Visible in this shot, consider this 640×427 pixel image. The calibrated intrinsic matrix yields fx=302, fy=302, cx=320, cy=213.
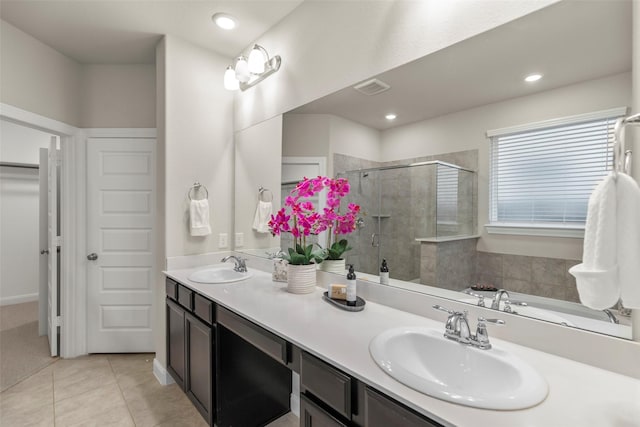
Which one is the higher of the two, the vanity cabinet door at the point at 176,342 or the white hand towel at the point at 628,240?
the white hand towel at the point at 628,240

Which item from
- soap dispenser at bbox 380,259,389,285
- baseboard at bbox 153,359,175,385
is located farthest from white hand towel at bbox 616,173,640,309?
baseboard at bbox 153,359,175,385

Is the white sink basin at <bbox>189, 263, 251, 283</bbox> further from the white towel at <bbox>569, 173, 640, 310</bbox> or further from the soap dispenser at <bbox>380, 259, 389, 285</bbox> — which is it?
Result: the white towel at <bbox>569, 173, 640, 310</bbox>

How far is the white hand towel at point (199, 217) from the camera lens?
2.36 meters

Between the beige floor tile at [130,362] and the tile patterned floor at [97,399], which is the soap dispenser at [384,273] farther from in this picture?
the beige floor tile at [130,362]

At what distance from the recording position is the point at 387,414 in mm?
800

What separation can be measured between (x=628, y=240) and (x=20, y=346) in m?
4.33

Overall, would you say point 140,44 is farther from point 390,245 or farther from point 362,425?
point 362,425

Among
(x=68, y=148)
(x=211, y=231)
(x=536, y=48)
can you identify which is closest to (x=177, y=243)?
(x=211, y=231)

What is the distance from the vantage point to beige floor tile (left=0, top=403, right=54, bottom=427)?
6.11ft

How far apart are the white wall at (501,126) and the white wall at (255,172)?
924 mm

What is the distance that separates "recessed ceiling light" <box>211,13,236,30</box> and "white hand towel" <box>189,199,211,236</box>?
1.30 meters

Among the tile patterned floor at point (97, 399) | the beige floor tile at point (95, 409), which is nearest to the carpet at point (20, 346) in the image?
the tile patterned floor at point (97, 399)

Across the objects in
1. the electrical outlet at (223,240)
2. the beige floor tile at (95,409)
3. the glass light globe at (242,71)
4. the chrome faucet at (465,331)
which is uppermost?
the glass light globe at (242,71)

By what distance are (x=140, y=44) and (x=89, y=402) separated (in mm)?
2691
